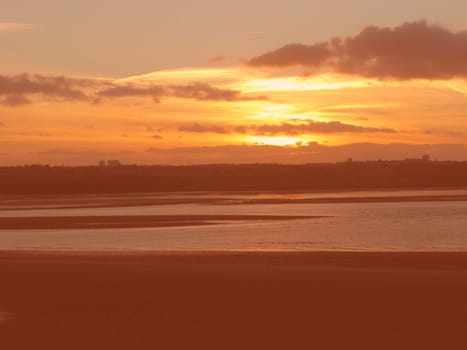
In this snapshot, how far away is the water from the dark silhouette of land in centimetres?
3030

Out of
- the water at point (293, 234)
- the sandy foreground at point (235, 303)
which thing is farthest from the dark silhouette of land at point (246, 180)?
the sandy foreground at point (235, 303)

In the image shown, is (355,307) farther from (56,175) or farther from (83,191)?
(56,175)

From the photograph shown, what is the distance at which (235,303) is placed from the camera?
1400 cm

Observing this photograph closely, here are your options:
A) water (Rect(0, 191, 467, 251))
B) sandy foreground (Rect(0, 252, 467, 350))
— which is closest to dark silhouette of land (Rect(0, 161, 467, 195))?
water (Rect(0, 191, 467, 251))

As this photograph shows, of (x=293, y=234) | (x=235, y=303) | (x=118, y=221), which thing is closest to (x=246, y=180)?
(x=118, y=221)

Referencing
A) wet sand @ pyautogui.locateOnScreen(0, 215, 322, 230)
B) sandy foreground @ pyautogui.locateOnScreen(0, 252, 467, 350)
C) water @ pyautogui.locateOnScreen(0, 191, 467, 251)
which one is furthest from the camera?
wet sand @ pyautogui.locateOnScreen(0, 215, 322, 230)

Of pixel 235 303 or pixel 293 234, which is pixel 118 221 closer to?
pixel 293 234

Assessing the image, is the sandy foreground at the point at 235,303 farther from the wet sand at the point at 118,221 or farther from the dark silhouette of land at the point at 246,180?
the dark silhouette of land at the point at 246,180

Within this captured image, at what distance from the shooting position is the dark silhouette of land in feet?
232

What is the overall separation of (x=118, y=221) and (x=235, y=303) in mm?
21673

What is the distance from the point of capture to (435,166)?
89.8 metres

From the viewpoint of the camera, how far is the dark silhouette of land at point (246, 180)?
7081cm

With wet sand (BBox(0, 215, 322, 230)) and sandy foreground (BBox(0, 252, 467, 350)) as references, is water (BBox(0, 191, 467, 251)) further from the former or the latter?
sandy foreground (BBox(0, 252, 467, 350))

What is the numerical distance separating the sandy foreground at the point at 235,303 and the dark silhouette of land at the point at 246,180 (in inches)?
2006
